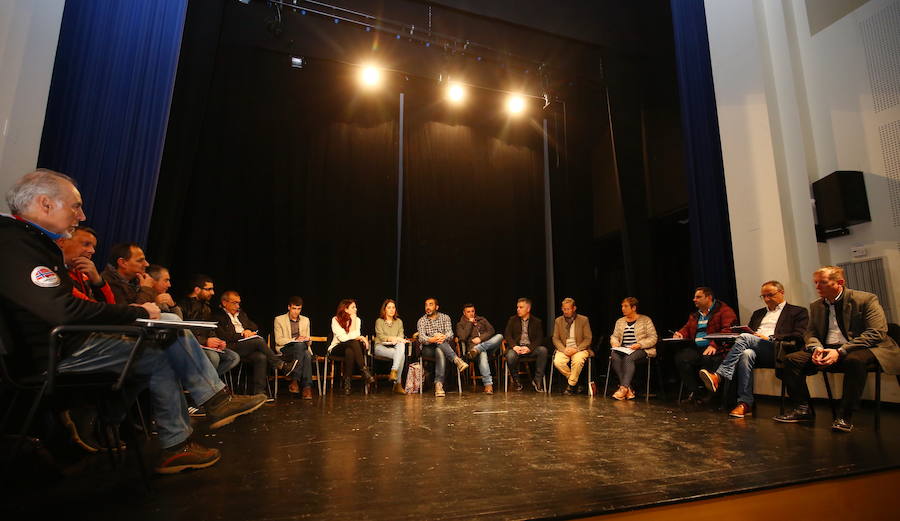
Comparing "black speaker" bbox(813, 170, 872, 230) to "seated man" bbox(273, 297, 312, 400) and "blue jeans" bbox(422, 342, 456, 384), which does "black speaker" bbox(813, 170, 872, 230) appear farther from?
"seated man" bbox(273, 297, 312, 400)

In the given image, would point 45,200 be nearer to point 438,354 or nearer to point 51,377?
point 51,377

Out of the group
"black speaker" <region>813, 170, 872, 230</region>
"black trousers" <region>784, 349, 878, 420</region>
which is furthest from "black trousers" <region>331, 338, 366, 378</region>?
"black speaker" <region>813, 170, 872, 230</region>

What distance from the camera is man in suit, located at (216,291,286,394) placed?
13.7 ft

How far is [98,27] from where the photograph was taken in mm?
3732

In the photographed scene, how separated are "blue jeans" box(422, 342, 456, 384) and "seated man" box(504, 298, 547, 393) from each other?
27.2 inches

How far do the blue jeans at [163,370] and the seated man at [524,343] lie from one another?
387 centimetres

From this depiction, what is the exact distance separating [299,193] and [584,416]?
4.15 m

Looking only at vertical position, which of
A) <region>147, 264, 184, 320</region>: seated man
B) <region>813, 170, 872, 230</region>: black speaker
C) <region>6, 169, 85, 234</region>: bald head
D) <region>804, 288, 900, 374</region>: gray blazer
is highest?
<region>813, 170, 872, 230</region>: black speaker

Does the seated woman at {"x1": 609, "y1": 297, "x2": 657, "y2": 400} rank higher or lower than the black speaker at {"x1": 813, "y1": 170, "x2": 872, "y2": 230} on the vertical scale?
lower

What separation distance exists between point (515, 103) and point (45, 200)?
19.1ft

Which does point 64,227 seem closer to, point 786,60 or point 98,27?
point 98,27

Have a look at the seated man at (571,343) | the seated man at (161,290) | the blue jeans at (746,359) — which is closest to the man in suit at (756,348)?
the blue jeans at (746,359)

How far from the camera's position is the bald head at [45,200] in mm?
1536

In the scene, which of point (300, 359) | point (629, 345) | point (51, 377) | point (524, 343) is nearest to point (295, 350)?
point (300, 359)
